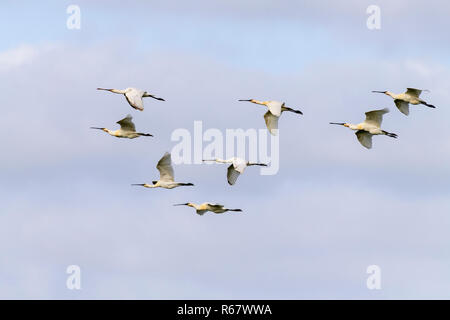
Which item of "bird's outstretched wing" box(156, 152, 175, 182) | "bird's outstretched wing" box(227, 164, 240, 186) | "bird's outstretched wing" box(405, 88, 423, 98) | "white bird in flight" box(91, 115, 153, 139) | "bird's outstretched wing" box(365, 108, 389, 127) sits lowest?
"bird's outstretched wing" box(227, 164, 240, 186)

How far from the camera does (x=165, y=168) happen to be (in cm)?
7156

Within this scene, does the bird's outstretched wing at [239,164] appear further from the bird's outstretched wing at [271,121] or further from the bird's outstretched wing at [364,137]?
the bird's outstretched wing at [364,137]

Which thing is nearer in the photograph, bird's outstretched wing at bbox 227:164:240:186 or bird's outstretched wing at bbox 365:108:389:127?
bird's outstretched wing at bbox 227:164:240:186

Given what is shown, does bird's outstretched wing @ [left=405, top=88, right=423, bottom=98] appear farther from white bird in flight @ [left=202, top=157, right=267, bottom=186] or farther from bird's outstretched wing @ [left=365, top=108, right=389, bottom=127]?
white bird in flight @ [left=202, top=157, right=267, bottom=186]

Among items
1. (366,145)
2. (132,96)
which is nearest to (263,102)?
(366,145)

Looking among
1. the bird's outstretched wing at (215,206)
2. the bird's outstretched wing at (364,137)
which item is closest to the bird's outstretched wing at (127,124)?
the bird's outstretched wing at (215,206)

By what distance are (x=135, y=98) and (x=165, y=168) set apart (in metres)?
4.48

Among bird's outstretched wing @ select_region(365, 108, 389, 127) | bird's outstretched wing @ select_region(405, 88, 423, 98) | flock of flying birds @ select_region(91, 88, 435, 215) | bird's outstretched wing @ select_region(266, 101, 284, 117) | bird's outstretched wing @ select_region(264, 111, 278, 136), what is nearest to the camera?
flock of flying birds @ select_region(91, 88, 435, 215)

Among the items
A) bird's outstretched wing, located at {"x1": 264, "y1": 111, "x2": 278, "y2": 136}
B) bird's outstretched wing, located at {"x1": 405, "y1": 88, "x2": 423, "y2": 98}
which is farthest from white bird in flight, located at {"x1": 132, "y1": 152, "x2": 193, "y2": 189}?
bird's outstretched wing, located at {"x1": 405, "y1": 88, "x2": 423, "y2": 98}

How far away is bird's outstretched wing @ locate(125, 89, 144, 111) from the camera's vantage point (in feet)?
221

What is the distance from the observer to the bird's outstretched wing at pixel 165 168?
234 ft

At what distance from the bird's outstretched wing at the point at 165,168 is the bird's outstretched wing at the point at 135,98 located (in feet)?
11.2

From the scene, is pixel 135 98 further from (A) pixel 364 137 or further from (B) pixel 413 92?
(B) pixel 413 92
